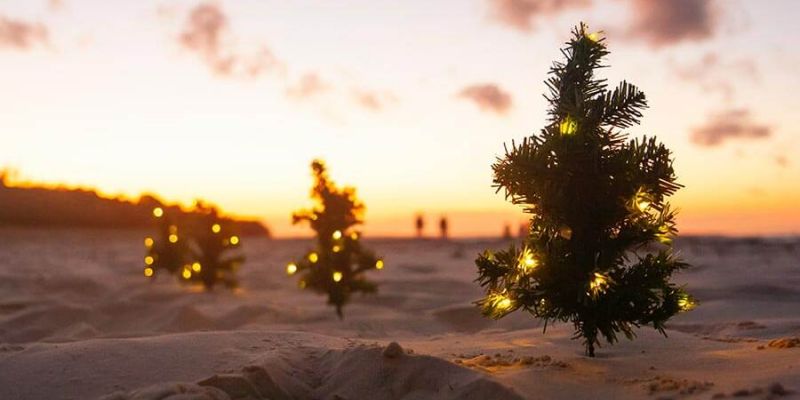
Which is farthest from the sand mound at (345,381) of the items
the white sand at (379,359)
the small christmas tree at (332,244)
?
the small christmas tree at (332,244)

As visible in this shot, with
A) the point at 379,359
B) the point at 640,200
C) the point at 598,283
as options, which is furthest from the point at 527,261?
the point at 379,359

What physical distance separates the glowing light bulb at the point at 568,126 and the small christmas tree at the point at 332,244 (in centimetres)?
665

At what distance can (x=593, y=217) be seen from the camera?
537 centimetres

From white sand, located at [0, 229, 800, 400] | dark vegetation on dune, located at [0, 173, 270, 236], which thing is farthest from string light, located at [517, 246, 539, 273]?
dark vegetation on dune, located at [0, 173, 270, 236]

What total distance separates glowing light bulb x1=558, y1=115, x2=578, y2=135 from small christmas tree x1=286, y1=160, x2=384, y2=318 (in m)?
6.65

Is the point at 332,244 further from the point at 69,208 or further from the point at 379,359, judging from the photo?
the point at 69,208

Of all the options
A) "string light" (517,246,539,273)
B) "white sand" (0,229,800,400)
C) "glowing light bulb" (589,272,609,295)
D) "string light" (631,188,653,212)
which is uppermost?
"string light" (631,188,653,212)

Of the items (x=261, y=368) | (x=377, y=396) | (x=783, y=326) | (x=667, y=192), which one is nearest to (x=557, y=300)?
(x=667, y=192)

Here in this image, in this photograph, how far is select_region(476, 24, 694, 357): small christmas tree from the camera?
5.23 m

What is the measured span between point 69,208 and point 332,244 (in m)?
25.2

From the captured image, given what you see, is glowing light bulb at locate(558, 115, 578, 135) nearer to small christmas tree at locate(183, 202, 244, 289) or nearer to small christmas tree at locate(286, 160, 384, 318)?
small christmas tree at locate(286, 160, 384, 318)

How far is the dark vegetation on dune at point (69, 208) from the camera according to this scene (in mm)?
29266

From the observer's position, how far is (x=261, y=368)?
4.57 metres

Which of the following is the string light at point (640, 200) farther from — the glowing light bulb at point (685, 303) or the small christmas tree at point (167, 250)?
the small christmas tree at point (167, 250)
